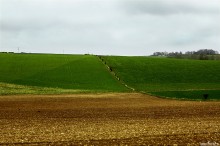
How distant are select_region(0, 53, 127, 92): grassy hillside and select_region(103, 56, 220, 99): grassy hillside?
4.37 meters

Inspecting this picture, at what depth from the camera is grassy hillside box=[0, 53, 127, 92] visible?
7356 centimetres

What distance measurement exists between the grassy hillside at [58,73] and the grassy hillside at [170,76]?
14.3ft

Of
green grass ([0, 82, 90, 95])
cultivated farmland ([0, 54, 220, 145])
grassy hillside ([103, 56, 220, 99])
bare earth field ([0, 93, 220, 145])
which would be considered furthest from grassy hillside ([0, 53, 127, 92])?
bare earth field ([0, 93, 220, 145])

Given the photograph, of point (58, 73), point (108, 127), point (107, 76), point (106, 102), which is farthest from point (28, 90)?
point (108, 127)

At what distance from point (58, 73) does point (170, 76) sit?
2455cm

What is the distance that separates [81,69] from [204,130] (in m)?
65.4

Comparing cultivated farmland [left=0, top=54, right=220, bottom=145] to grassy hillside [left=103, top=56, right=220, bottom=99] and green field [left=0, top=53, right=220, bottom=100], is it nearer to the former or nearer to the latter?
Answer: grassy hillside [left=103, top=56, right=220, bottom=99]

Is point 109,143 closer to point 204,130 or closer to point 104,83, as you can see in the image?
point 204,130

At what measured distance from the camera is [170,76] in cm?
8325

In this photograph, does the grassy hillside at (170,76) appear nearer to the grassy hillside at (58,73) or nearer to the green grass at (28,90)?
the grassy hillside at (58,73)

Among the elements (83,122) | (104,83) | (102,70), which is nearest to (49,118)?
(83,122)

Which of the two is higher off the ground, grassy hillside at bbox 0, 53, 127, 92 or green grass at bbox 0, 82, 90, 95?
grassy hillside at bbox 0, 53, 127, 92

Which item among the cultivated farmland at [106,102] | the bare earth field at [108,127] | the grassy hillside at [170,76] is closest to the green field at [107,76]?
the grassy hillside at [170,76]

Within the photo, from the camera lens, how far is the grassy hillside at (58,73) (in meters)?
73.6
